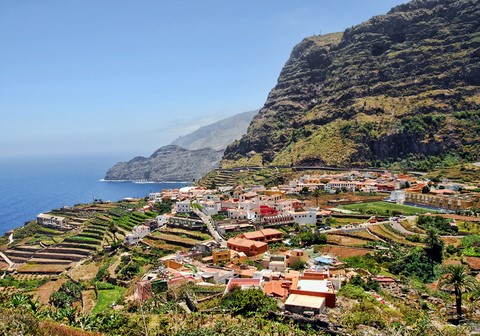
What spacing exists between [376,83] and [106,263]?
103201 millimetres

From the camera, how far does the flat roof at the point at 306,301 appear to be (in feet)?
88.0

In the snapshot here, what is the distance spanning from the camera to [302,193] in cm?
7719

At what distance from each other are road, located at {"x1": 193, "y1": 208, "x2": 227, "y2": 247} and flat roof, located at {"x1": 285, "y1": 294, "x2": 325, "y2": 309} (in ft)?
74.8

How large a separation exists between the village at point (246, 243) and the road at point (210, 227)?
0.15 m

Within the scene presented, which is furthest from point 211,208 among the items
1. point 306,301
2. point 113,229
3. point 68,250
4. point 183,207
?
point 306,301

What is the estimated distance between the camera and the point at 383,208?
63.9 metres

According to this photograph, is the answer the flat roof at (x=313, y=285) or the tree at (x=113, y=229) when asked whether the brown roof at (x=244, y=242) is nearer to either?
the flat roof at (x=313, y=285)

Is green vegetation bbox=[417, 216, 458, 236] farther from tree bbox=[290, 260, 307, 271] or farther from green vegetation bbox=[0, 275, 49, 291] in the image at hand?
green vegetation bbox=[0, 275, 49, 291]

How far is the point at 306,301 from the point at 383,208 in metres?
40.1

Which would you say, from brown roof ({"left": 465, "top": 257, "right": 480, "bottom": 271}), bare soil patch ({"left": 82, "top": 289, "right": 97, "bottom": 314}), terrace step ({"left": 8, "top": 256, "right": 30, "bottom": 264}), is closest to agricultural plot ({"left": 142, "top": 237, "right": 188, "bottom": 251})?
bare soil patch ({"left": 82, "top": 289, "right": 97, "bottom": 314})

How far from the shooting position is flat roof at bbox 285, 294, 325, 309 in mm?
26817

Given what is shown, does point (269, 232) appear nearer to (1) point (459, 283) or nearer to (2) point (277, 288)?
(2) point (277, 288)

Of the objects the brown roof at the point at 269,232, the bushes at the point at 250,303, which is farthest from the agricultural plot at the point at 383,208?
the bushes at the point at 250,303

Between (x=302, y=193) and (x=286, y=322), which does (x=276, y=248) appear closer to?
(x=286, y=322)
